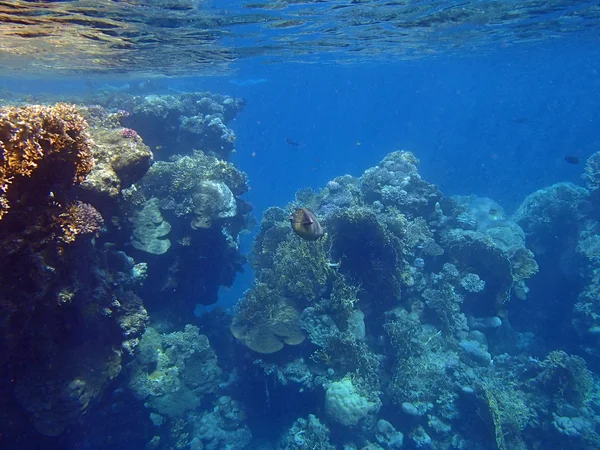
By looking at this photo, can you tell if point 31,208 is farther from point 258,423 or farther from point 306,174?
point 306,174

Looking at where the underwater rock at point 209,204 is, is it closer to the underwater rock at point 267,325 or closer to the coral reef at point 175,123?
the underwater rock at point 267,325

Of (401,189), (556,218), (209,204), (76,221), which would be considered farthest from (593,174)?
(76,221)

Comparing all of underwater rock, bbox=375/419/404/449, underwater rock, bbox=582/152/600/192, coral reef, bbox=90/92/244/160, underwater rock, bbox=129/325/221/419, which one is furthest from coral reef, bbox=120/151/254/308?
underwater rock, bbox=582/152/600/192

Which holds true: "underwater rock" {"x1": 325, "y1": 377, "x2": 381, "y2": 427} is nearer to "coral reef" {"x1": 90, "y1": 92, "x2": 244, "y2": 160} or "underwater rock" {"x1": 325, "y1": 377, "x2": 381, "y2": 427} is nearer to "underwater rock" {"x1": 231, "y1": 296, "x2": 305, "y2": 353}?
"underwater rock" {"x1": 231, "y1": 296, "x2": 305, "y2": 353}

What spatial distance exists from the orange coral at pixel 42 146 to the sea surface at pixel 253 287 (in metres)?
0.03

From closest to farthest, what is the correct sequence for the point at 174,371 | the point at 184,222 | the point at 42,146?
the point at 42,146, the point at 174,371, the point at 184,222

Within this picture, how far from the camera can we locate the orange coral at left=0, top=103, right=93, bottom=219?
4.03m

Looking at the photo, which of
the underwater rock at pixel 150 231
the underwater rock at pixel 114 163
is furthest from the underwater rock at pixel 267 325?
the underwater rock at pixel 114 163

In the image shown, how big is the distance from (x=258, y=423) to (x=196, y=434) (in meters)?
2.16

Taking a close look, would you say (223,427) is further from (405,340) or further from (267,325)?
(405,340)

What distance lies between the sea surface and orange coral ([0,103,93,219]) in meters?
0.03

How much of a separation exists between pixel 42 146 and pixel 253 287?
8.48m

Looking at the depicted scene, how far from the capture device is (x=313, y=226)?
5320 mm

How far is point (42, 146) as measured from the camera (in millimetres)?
4496
